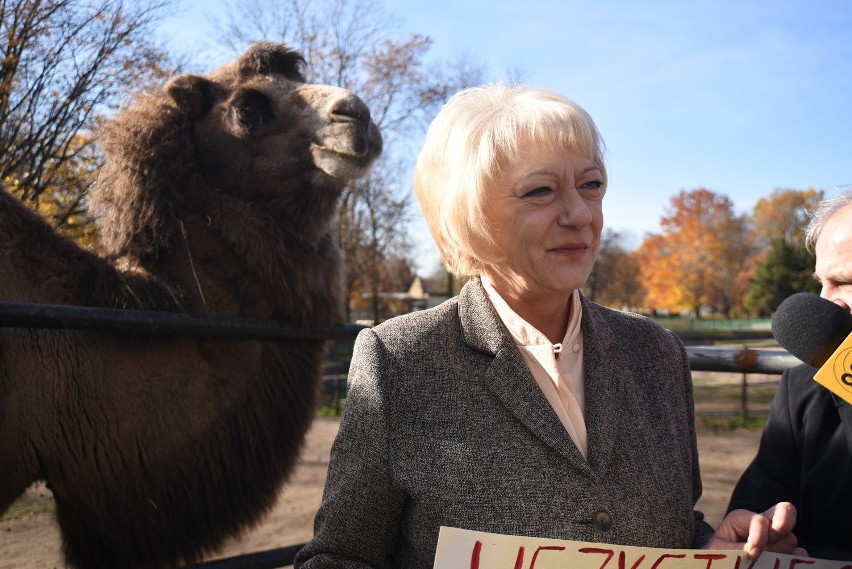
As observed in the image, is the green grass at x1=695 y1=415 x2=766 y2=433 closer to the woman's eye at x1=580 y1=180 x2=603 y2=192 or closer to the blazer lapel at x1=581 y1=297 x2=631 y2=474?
the blazer lapel at x1=581 y1=297 x2=631 y2=474

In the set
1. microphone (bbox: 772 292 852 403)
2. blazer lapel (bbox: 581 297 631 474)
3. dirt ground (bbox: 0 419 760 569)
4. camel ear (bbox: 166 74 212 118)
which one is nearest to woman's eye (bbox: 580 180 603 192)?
blazer lapel (bbox: 581 297 631 474)

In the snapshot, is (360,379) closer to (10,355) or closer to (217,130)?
(10,355)

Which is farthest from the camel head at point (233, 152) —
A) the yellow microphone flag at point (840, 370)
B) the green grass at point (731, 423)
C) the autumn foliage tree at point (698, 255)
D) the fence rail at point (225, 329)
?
the autumn foliage tree at point (698, 255)

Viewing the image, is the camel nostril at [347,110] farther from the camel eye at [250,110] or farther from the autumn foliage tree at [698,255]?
the autumn foliage tree at [698,255]

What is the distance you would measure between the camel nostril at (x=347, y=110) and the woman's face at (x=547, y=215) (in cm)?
218

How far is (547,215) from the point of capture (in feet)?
5.47

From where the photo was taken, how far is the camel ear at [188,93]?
3701mm

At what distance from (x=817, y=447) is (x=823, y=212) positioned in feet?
2.02

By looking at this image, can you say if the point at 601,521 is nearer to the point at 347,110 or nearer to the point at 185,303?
the point at 185,303

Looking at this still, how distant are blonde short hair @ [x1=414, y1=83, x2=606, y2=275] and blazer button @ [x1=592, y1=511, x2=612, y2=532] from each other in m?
0.62

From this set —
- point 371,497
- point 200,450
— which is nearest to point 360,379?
point 371,497

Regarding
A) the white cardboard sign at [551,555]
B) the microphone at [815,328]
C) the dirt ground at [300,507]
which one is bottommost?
the dirt ground at [300,507]

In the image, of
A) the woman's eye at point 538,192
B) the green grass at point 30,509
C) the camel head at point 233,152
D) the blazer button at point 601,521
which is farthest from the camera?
the green grass at point 30,509

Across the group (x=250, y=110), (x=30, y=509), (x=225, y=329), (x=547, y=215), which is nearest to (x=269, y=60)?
(x=250, y=110)
